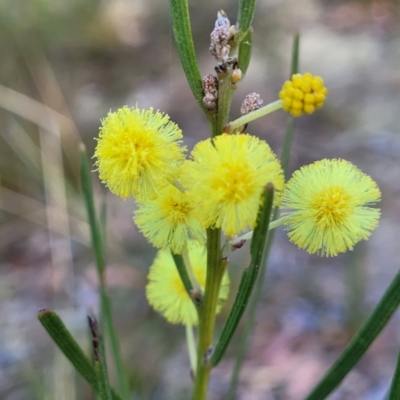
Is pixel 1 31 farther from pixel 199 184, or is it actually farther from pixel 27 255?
pixel 199 184

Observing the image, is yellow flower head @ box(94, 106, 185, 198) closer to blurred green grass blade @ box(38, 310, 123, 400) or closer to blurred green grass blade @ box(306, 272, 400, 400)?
blurred green grass blade @ box(38, 310, 123, 400)

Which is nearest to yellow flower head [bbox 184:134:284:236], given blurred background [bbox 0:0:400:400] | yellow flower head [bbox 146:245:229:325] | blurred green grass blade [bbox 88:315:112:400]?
blurred green grass blade [bbox 88:315:112:400]

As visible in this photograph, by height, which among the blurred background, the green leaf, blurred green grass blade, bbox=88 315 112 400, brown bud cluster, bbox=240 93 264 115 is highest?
the blurred background

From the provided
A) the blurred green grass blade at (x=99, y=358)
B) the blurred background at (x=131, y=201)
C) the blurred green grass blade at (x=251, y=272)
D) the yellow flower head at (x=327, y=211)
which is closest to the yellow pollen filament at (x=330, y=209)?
the yellow flower head at (x=327, y=211)

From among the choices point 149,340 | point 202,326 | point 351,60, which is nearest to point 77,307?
point 149,340

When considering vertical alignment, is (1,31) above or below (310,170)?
above
